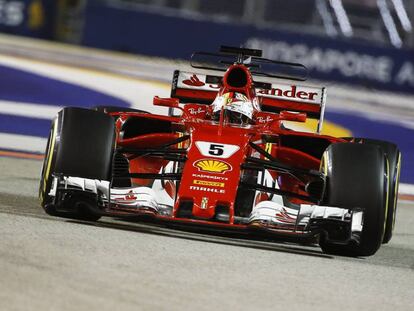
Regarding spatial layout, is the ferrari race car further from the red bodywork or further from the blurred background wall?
the blurred background wall

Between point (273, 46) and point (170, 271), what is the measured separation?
22.1 m

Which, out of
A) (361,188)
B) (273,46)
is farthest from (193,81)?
(273,46)

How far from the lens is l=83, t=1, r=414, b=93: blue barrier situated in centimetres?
2745

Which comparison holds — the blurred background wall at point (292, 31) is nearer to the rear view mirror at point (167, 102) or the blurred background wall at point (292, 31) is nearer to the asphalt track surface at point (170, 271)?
the rear view mirror at point (167, 102)

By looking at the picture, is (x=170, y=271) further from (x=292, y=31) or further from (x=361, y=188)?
(x=292, y=31)

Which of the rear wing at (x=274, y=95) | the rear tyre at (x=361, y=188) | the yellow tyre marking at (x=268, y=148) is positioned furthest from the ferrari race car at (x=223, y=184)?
the rear wing at (x=274, y=95)

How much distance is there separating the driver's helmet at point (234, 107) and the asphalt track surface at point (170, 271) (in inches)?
44.2

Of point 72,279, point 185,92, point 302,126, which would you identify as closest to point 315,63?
point 302,126

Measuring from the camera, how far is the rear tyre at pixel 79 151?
7.20m

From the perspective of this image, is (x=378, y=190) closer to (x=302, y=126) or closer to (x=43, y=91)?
(x=302, y=126)

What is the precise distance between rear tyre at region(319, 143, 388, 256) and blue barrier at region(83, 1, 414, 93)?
19737 millimetres

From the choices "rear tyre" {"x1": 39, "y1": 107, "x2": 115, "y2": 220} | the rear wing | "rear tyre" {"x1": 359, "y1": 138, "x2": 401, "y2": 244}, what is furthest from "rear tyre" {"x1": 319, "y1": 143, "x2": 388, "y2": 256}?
the rear wing

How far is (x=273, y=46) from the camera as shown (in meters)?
27.8

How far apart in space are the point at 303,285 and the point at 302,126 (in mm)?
11368
